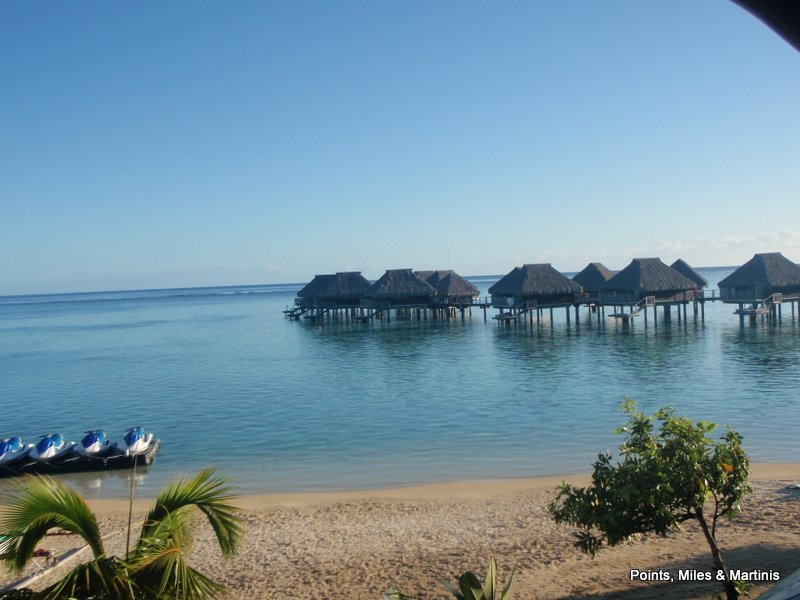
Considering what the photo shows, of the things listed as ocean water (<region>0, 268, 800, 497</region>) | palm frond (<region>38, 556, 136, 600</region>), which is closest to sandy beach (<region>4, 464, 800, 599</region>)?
ocean water (<region>0, 268, 800, 497</region>)

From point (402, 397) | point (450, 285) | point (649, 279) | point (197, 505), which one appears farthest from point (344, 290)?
point (197, 505)

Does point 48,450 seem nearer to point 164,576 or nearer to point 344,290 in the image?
point 164,576

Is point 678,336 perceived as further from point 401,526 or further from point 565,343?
point 401,526

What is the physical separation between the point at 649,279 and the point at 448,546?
111 ft

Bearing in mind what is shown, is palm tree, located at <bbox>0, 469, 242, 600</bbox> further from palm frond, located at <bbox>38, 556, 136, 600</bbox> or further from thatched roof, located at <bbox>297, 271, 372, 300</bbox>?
thatched roof, located at <bbox>297, 271, 372, 300</bbox>

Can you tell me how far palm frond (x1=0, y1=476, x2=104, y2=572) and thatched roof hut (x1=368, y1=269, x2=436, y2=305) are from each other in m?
43.5

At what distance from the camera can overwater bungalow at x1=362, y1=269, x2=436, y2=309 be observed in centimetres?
4803

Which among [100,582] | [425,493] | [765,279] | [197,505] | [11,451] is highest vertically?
[765,279]

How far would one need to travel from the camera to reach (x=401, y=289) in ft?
158

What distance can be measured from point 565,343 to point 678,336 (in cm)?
628

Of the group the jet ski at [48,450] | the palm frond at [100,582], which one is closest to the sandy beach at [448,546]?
the jet ski at [48,450]

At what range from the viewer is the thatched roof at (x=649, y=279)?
1565 inches

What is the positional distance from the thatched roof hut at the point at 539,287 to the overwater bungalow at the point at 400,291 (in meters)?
6.74

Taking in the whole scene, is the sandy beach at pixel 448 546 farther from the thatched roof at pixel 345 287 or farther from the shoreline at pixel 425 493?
the thatched roof at pixel 345 287
